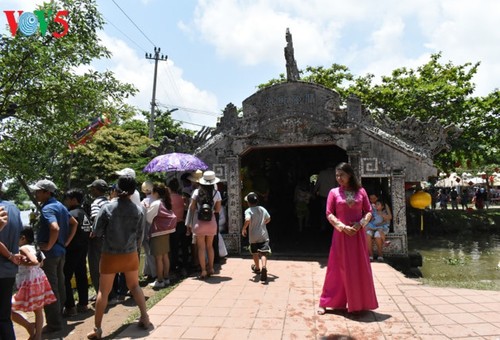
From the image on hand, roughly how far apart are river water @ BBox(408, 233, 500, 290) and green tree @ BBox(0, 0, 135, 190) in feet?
29.2

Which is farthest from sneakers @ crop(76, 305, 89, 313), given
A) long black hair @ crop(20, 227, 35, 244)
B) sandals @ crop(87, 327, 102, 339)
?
long black hair @ crop(20, 227, 35, 244)

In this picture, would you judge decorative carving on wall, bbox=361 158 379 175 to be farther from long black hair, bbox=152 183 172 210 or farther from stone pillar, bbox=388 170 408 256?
long black hair, bbox=152 183 172 210

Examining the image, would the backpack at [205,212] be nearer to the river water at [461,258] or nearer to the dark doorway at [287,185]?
the dark doorway at [287,185]

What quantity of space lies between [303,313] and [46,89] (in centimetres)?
739

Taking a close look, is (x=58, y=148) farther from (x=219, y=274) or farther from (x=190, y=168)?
(x=219, y=274)

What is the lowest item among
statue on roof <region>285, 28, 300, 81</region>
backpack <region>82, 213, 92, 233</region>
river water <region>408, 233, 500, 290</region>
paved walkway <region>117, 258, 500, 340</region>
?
river water <region>408, 233, 500, 290</region>

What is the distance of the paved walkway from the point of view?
14.6ft

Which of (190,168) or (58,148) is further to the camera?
(58,148)

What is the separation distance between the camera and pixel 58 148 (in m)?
9.47

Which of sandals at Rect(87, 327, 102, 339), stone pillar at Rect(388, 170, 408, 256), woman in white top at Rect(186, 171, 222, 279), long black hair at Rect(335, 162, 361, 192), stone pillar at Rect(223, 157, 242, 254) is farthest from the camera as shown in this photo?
stone pillar at Rect(223, 157, 242, 254)

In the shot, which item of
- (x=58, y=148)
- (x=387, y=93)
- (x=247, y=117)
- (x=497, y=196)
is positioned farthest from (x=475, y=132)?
(x=497, y=196)

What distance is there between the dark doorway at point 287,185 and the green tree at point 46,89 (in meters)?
4.41

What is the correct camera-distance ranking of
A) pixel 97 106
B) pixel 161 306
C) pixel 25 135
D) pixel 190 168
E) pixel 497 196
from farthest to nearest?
pixel 497 196, pixel 97 106, pixel 25 135, pixel 190 168, pixel 161 306

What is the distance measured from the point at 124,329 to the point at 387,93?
50.7 feet
